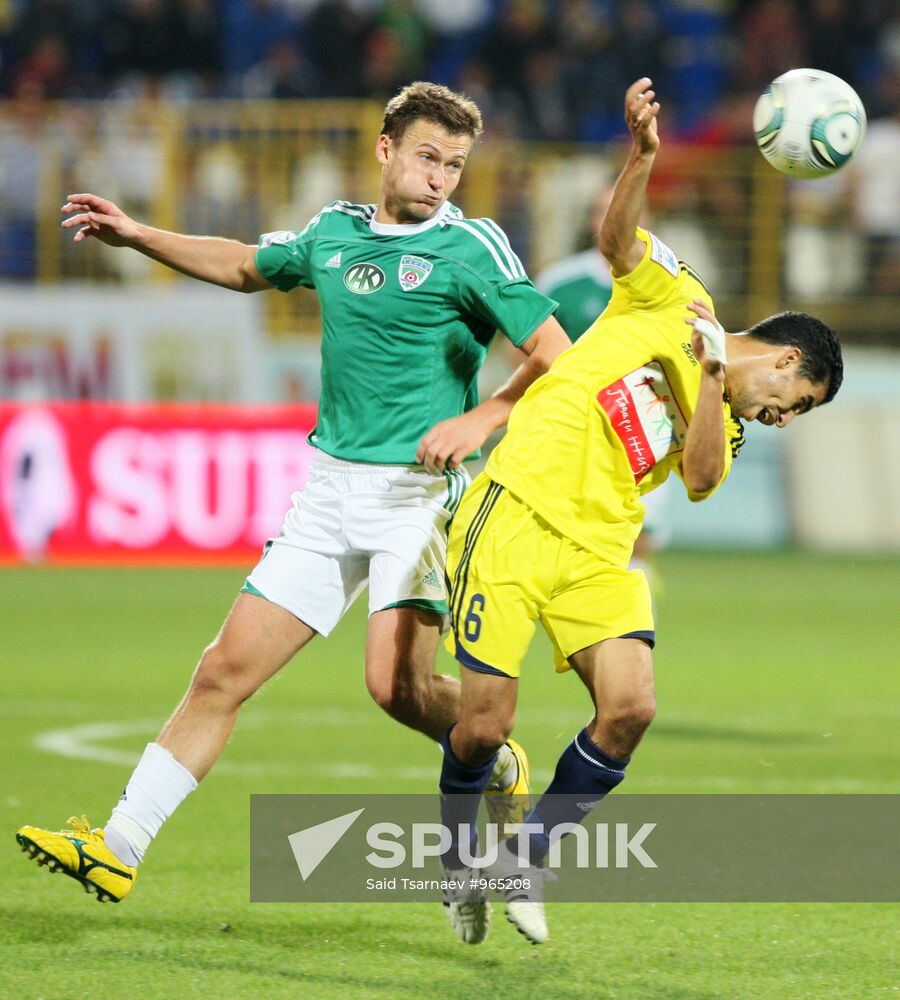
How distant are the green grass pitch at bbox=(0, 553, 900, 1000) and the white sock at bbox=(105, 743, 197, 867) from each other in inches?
10.5

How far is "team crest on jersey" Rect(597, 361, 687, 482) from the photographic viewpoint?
4.73 meters

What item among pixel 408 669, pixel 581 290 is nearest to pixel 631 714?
pixel 408 669

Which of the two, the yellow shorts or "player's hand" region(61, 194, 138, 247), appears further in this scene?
"player's hand" region(61, 194, 138, 247)

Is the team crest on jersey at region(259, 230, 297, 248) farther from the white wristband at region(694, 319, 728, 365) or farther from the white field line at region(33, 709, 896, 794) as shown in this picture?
the white field line at region(33, 709, 896, 794)

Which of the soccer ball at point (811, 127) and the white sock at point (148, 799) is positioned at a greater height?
the soccer ball at point (811, 127)

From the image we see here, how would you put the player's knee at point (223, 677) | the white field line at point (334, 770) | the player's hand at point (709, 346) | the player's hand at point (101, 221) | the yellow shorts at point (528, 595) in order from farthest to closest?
the white field line at point (334, 770) → the player's hand at point (101, 221) → the player's knee at point (223, 677) → the yellow shorts at point (528, 595) → the player's hand at point (709, 346)

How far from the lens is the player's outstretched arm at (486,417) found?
4.84 m

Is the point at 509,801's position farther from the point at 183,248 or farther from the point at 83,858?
the point at 183,248

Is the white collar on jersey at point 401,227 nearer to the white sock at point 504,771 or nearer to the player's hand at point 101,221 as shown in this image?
the player's hand at point 101,221

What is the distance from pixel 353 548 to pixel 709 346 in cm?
125

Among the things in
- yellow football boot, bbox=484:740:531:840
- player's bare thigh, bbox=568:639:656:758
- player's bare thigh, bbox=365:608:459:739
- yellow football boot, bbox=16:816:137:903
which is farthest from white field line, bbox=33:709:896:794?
yellow football boot, bbox=16:816:137:903

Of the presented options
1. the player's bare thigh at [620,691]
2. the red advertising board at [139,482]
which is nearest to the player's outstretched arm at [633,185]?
the player's bare thigh at [620,691]

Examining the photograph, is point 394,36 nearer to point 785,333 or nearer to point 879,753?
point 879,753

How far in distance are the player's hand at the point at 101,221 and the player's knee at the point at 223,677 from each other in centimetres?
122
